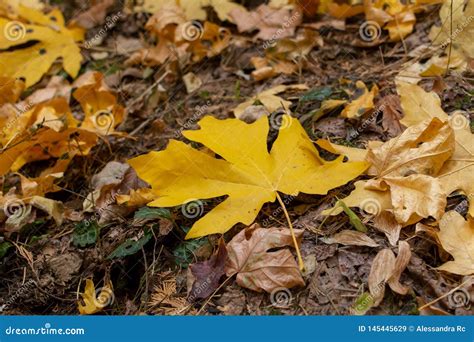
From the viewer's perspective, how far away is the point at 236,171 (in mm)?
1431

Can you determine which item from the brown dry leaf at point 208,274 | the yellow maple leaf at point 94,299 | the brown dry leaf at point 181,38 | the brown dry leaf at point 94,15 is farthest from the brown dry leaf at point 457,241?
the brown dry leaf at point 94,15

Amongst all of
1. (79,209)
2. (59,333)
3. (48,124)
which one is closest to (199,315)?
(59,333)

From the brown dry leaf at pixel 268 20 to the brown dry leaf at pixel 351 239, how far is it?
1149 millimetres

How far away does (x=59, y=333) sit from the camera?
51.9 inches

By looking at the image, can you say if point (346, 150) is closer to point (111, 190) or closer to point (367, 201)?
point (367, 201)

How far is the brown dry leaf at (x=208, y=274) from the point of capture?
1320mm

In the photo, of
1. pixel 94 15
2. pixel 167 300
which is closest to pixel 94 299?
pixel 167 300

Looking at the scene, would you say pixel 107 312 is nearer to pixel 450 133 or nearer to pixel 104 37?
pixel 450 133

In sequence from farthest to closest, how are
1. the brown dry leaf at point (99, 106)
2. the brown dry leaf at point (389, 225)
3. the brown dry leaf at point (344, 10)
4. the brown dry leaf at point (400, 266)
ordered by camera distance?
the brown dry leaf at point (344, 10) < the brown dry leaf at point (99, 106) < the brown dry leaf at point (389, 225) < the brown dry leaf at point (400, 266)

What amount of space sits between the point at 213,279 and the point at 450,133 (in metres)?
0.70

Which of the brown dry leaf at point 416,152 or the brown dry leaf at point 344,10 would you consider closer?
the brown dry leaf at point 416,152

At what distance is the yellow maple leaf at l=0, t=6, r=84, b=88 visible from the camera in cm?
239

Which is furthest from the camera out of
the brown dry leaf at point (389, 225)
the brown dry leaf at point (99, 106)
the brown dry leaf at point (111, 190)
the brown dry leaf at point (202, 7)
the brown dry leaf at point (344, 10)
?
the brown dry leaf at point (202, 7)

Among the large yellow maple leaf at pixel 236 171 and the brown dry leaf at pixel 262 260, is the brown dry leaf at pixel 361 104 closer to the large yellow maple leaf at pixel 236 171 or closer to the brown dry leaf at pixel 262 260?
the large yellow maple leaf at pixel 236 171
